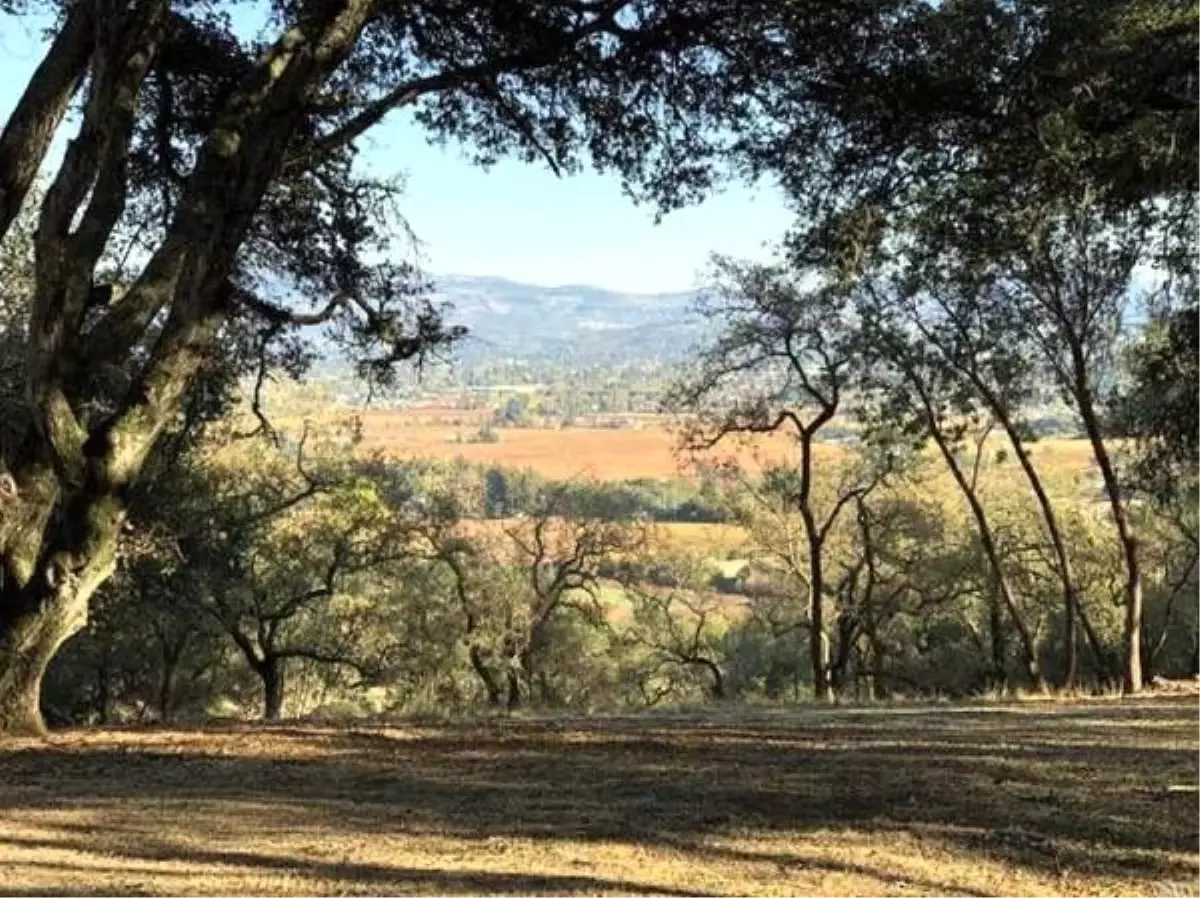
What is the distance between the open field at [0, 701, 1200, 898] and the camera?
14.9 feet

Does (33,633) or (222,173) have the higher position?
(222,173)

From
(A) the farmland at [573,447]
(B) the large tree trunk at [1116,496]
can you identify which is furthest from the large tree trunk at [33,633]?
(B) the large tree trunk at [1116,496]

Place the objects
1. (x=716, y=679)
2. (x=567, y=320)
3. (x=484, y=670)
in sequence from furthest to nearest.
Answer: (x=567, y=320), (x=716, y=679), (x=484, y=670)

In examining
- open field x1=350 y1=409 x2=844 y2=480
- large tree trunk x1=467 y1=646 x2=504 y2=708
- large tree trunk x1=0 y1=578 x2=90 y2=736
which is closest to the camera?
large tree trunk x1=0 y1=578 x2=90 y2=736

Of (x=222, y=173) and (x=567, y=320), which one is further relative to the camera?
(x=567, y=320)

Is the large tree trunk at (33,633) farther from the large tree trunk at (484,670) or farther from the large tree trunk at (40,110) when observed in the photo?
the large tree trunk at (484,670)

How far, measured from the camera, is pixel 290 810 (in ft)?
18.5

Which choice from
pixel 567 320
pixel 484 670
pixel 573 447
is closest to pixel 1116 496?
pixel 484 670

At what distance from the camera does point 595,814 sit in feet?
18.5

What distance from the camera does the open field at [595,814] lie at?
14.9 ft

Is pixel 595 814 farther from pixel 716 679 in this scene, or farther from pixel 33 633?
pixel 716 679

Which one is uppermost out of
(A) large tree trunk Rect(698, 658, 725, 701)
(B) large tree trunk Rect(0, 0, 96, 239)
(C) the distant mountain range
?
(C) the distant mountain range

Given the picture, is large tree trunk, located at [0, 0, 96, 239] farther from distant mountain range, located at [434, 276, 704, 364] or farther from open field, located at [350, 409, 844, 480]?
distant mountain range, located at [434, 276, 704, 364]

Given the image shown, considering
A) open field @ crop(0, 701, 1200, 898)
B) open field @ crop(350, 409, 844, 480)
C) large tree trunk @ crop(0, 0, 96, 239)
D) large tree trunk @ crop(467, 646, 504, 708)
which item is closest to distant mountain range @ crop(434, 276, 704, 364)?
open field @ crop(350, 409, 844, 480)
